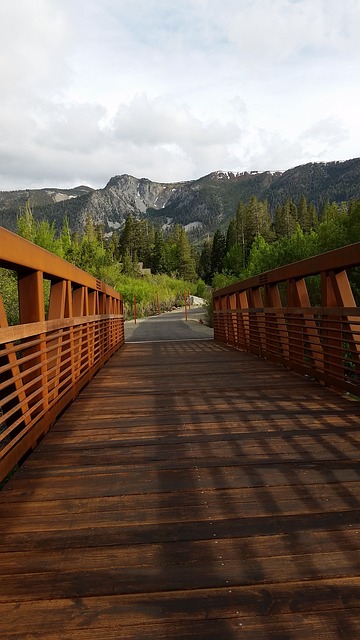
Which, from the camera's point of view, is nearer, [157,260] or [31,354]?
[31,354]

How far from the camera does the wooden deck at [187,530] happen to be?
5.17 feet

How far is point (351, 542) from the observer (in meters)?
2.00

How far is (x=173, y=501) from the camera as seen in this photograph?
96.6 inches

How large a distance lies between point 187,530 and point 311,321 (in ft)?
13.9

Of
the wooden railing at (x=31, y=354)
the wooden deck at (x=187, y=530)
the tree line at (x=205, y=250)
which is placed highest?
the tree line at (x=205, y=250)

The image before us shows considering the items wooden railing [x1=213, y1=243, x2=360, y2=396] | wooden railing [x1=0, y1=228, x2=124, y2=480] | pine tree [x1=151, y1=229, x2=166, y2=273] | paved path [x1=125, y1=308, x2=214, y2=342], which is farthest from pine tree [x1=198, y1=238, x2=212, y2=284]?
wooden railing [x1=0, y1=228, x2=124, y2=480]

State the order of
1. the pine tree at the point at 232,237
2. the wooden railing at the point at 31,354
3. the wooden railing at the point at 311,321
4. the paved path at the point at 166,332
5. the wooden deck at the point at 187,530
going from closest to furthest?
the wooden deck at the point at 187,530, the wooden railing at the point at 31,354, the wooden railing at the point at 311,321, the paved path at the point at 166,332, the pine tree at the point at 232,237

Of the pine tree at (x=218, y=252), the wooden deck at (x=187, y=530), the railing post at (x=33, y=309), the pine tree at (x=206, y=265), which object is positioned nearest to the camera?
the wooden deck at (x=187, y=530)

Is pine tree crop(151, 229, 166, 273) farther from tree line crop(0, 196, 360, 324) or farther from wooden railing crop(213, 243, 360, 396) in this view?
wooden railing crop(213, 243, 360, 396)

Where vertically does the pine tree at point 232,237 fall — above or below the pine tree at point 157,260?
above

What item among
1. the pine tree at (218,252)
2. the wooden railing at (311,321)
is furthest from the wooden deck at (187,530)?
the pine tree at (218,252)

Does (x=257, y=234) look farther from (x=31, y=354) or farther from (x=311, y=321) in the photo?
(x=31, y=354)

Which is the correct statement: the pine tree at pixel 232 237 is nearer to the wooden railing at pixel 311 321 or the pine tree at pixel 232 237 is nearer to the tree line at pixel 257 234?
the tree line at pixel 257 234

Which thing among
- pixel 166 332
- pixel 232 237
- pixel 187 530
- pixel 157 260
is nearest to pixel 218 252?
pixel 232 237
